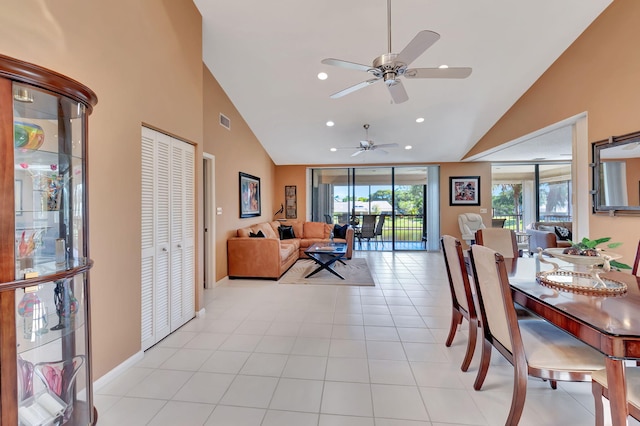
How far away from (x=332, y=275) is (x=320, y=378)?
3070 mm

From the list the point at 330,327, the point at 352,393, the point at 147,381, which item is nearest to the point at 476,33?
the point at 330,327

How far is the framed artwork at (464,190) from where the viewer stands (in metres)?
7.62

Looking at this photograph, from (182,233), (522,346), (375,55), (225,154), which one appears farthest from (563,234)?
(182,233)

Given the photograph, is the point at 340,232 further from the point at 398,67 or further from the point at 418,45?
the point at 418,45

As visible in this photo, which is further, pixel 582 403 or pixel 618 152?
pixel 618 152

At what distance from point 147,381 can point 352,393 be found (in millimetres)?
1506

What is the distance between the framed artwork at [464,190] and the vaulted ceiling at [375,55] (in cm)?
183

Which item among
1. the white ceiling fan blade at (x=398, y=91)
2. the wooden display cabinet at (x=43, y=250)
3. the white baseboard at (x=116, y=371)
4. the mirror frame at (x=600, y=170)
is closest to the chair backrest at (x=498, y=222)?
the mirror frame at (x=600, y=170)

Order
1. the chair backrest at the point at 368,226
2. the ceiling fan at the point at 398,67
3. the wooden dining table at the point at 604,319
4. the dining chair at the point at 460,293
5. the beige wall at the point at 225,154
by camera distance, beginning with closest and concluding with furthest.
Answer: the wooden dining table at the point at 604,319 < the dining chair at the point at 460,293 < the ceiling fan at the point at 398,67 < the beige wall at the point at 225,154 < the chair backrest at the point at 368,226

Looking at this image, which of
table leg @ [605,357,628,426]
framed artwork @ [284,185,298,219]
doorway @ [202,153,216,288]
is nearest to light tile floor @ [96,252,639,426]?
table leg @ [605,357,628,426]

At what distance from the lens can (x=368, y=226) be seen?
25.9 ft

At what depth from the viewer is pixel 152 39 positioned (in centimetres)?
252

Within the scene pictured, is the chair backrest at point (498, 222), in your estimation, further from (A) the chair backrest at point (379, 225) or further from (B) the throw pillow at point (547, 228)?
(A) the chair backrest at point (379, 225)

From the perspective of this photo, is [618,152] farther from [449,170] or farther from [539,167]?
[539,167]
